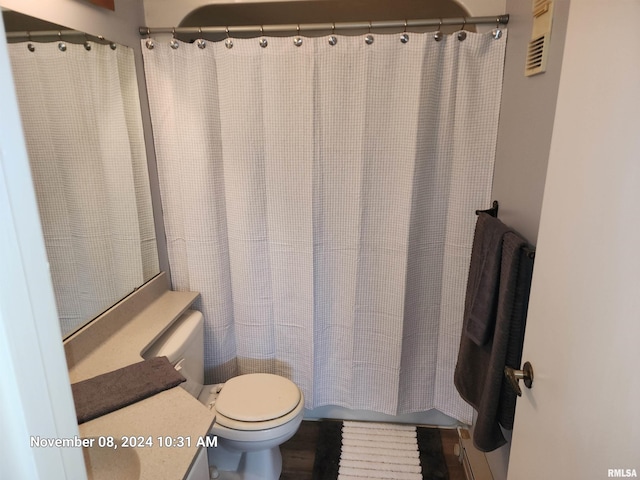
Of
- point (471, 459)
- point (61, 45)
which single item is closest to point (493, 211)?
point (471, 459)

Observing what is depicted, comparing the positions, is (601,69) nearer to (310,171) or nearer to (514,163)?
(514,163)

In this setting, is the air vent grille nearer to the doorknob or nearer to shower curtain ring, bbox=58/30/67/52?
the doorknob

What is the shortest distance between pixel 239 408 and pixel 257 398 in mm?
88

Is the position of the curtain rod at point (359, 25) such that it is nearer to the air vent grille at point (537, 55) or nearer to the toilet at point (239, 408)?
the air vent grille at point (537, 55)

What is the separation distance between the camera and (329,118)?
168cm

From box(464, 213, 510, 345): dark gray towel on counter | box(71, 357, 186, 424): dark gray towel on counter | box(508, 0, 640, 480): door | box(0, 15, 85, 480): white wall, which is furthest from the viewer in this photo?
box(464, 213, 510, 345): dark gray towel on counter

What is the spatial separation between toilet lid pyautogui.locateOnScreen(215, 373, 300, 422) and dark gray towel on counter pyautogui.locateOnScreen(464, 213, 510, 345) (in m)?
0.80

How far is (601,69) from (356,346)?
1.55m

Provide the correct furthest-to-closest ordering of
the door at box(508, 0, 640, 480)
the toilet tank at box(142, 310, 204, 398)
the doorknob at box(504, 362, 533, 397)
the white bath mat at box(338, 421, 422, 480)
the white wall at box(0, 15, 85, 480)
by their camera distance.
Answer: the white bath mat at box(338, 421, 422, 480) → the toilet tank at box(142, 310, 204, 398) → the doorknob at box(504, 362, 533, 397) → the door at box(508, 0, 640, 480) → the white wall at box(0, 15, 85, 480)

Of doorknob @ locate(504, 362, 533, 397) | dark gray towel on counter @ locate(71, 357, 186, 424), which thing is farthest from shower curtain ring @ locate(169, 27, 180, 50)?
doorknob @ locate(504, 362, 533, 397)

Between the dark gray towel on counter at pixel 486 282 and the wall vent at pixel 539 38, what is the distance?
52 centimetres

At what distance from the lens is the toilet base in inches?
66.6

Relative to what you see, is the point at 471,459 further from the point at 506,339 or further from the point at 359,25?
the point at 359,25

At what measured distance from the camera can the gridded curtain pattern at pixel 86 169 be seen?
121 cm
